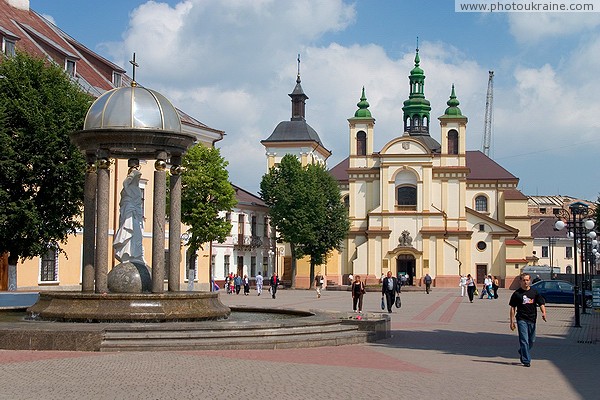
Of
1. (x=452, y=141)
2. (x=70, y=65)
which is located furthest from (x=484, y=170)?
(x=70, y=65)

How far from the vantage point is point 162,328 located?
15.9m

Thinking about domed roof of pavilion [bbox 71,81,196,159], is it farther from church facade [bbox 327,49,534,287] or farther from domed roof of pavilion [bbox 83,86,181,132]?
church facade [bbox 327,49,534,287]

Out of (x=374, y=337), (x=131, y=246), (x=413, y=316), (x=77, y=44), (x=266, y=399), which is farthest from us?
(x=77, y=44)

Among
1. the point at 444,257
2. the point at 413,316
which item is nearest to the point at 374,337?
the point at 413,316

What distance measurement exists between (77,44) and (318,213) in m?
28.8

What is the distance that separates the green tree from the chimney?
41.7 feet

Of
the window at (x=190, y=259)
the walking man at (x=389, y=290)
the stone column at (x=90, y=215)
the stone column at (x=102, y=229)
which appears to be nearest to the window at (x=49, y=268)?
the window at (x=190, y=259)

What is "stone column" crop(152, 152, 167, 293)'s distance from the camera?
19.0 metres

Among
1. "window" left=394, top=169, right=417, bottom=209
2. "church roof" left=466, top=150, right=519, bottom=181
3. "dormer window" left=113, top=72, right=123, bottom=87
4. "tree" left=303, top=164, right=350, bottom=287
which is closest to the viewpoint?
"dormer window" left=113, top=72, right=123, bottom=87

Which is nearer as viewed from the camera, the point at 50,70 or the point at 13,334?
the point at 13,334

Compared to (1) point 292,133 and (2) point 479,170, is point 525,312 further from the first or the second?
(2) point 479,170

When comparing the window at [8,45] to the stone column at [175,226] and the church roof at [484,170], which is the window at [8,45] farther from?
the church roof at [484,170]

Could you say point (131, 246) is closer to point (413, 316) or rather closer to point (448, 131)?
point (413, 316)

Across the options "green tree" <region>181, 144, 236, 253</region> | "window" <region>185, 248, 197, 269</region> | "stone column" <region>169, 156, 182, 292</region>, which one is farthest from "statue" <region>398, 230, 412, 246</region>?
"stone column" <region>169, 156, 182, 292</region>
